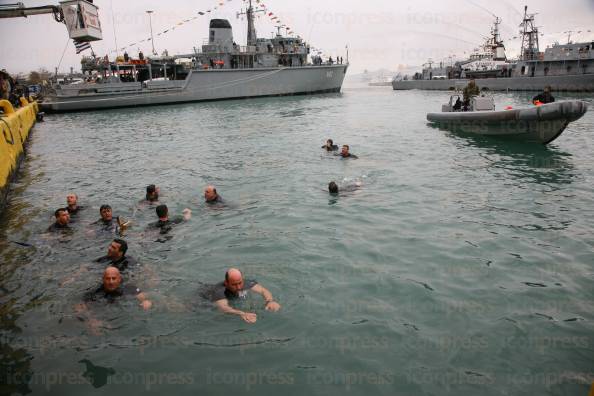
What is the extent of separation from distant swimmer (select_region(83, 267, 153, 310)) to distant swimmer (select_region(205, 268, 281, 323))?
1120mm

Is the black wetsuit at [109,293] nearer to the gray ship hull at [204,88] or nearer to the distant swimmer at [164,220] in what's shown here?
the distant swimmer at [164,220]

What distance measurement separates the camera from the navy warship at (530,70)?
52688 mm

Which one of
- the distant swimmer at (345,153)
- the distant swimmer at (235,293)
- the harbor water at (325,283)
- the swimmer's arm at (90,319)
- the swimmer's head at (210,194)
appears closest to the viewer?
the harbor water at (325,283)

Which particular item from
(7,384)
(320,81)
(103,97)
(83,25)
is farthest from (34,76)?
(7,384)

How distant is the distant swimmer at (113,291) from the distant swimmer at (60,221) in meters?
3.92

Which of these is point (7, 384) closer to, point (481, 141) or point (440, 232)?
point (440, 232)

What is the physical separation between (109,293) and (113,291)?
7cm

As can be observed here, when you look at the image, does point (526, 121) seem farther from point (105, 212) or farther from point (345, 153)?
point (105, 212)

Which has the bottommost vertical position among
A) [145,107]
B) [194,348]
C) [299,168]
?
[194,348]

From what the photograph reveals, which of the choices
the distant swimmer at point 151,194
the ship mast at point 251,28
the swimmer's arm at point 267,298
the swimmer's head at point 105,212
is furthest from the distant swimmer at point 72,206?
the ship mast at point 251,28

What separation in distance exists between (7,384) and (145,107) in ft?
161

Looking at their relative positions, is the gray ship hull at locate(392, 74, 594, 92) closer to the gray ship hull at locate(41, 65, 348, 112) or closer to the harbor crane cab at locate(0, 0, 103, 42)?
the gray ship hull at locate(41, 65, 348, 112)

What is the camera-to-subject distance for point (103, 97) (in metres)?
47.2

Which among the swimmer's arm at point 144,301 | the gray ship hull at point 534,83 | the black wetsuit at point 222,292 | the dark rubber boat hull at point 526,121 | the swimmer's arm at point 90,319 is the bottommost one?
the swimmer's arm at point 90,319
